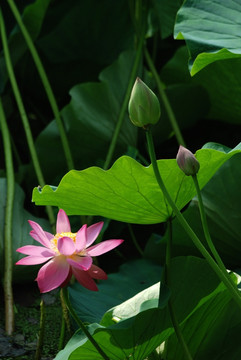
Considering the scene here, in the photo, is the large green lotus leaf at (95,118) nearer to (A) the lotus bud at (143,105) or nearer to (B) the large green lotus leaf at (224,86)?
(B) the large green lotus leaf at (224,86)

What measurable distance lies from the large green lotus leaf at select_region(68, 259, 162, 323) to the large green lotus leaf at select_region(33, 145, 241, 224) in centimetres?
20

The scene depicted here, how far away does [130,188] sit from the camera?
0.81 m

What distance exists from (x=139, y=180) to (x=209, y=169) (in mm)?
101

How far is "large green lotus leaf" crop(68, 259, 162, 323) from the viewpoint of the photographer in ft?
3.27

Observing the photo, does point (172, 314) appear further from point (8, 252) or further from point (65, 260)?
point (8, 252)

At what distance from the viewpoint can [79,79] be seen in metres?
1.91

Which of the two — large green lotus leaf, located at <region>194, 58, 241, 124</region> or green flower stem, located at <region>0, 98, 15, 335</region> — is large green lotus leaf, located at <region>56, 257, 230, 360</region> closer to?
green flower stem, located at <region>0, 98, 15, 335</region>

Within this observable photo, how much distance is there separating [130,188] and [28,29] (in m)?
0.91

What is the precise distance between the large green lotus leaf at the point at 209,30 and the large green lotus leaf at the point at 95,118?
47cm

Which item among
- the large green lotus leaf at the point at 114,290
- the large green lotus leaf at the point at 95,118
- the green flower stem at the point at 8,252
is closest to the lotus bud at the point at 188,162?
the large green lotus leaf at the point at 114,290

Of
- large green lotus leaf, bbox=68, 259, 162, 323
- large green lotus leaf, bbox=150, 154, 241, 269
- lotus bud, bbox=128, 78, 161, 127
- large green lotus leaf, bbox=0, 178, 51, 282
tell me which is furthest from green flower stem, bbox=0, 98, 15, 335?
lotus bud, bbox=128, 78, 161, 127

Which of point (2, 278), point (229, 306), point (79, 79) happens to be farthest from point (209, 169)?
point (79, 79)

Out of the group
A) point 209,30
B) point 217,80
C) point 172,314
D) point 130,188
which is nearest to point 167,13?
point 217,80

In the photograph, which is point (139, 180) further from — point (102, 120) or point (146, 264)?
point (102, 120)
